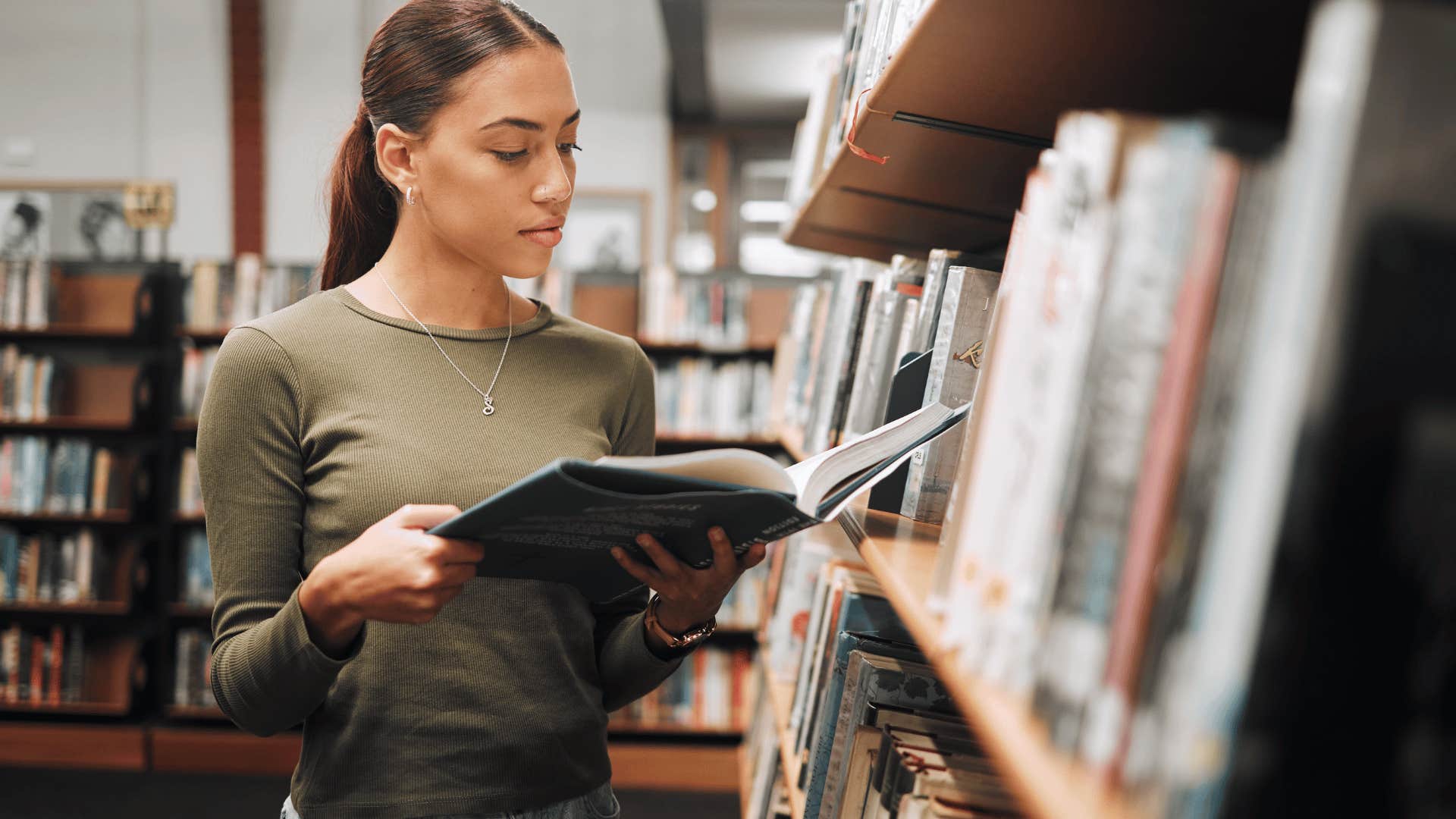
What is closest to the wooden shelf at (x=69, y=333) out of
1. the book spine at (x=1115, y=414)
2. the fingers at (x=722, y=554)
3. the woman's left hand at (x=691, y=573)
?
the woman's left hand at (x=691, y=573)

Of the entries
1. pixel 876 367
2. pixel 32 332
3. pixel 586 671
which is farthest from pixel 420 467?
pixel 32 332

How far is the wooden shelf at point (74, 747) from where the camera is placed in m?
3.79

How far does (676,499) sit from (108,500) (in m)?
3.95

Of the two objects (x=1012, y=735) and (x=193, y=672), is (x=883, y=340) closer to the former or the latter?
(x=1012, y=735)

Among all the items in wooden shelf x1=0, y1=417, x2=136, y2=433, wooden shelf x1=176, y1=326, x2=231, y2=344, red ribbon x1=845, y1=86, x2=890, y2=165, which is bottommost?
wooden shelf x1=0, y1=417, x2=136, y2=433

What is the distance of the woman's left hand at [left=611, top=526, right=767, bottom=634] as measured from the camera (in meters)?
0.90

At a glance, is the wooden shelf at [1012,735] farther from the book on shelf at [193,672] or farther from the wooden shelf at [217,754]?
the book on shelf at [193,672]

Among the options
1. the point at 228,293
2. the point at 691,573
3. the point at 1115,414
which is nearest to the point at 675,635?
the point at 691,573

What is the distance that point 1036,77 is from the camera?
805mm

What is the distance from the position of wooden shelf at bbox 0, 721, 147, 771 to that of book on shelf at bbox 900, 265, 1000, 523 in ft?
13.0

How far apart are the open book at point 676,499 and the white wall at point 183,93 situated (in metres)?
5.09

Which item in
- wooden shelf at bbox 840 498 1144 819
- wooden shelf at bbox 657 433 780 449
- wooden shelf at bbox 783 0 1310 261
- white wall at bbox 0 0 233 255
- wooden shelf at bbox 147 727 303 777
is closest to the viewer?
wooden shelf at bbox 840 498 1144 819

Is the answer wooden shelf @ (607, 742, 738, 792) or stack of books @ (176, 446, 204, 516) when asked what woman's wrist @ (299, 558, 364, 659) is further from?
stack of books @ (176, 446, 204, 516)

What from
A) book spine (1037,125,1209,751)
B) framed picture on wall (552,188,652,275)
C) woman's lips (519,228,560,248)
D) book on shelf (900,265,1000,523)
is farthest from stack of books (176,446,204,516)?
book spine (1037,125,1209,751)
